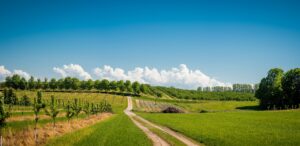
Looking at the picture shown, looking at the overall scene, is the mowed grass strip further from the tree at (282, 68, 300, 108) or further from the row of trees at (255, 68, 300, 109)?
the tree at (282, 68, 300, 108)

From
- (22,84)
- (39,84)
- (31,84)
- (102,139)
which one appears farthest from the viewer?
(39,84)

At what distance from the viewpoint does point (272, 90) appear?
102 metres

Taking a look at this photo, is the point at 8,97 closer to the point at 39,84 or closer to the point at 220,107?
the point at 220,107

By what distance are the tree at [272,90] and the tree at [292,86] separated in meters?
2.28

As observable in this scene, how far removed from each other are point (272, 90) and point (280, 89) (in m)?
3.33

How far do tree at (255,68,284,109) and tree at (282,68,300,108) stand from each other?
228 centimetres

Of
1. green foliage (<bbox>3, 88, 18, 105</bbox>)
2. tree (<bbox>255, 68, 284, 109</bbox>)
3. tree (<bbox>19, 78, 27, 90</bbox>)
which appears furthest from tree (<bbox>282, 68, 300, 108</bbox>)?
tree (<bbox>19, 78, 27, 90</bbox>)

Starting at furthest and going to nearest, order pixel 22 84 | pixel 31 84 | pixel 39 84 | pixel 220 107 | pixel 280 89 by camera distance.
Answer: pixel 39 84, pixel 31 84, pixel 22 84, pixel 220 107, pixel 280 89

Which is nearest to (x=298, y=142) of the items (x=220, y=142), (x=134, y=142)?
(x=220, y=142)

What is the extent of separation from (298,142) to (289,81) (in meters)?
91.0

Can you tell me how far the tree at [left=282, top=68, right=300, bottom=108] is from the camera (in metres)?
96.1

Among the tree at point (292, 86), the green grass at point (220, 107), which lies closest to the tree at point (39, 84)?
the green grass at point (220, 107)

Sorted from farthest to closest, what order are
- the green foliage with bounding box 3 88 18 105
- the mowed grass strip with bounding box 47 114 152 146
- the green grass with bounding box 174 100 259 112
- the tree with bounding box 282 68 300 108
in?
the green grass with bounding box 174 100 259 112
the tree with bounding box 282 68 300 108
the green foliage with bounding box 3 88 18 105
the mowed grass strip with bounding box 47 114 152 146

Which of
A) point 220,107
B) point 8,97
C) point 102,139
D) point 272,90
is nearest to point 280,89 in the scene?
point 272,90
